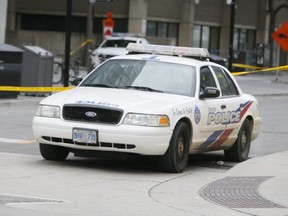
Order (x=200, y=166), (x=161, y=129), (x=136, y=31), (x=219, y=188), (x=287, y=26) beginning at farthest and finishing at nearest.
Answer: (x=136, y=31) < (x=287, y=26) < (x=200, y=166) < (x=161, y=129) < (x=219, y=188)

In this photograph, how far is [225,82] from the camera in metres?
13.8

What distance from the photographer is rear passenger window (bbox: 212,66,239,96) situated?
13562 millimetres

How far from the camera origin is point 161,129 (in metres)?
11.4

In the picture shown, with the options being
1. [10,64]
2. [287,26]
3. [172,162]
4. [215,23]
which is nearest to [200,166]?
[172,162]

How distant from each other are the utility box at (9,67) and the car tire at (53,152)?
31.1ft

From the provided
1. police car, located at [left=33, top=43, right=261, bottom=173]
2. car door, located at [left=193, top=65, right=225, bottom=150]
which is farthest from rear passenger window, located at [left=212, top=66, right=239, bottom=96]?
car door, located at [left=193, top=65, right=225, bottom=150]

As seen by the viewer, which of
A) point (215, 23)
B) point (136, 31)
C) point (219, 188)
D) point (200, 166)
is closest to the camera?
point (219, 188)

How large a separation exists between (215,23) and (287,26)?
769 inches

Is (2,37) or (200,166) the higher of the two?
(2,37)

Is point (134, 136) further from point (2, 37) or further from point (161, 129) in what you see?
point (2, 37)

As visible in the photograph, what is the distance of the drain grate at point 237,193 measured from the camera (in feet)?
31.2

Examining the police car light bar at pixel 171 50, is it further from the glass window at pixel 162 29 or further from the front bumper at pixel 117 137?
the glass window at pixel 162 29

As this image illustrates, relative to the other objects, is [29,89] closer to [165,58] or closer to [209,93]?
[165,58]

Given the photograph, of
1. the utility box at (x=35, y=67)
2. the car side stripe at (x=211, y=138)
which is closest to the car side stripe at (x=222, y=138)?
the car side stripe at (x=211, y=138)
